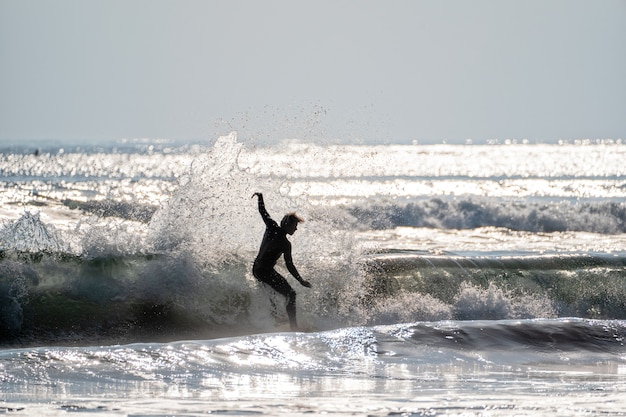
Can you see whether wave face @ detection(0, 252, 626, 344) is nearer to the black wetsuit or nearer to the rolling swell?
the rolling swell

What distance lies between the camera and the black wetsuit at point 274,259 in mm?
14414

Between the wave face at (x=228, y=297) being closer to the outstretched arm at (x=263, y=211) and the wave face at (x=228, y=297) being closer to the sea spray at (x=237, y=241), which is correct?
the sea spray at (x=237, y=241)

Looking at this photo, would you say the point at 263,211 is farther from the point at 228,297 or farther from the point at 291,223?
the point at 228,297

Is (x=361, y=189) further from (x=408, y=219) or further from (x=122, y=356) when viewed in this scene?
(x=122, y=356)

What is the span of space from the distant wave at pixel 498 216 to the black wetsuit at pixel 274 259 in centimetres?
1924

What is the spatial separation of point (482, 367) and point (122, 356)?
4003 mm

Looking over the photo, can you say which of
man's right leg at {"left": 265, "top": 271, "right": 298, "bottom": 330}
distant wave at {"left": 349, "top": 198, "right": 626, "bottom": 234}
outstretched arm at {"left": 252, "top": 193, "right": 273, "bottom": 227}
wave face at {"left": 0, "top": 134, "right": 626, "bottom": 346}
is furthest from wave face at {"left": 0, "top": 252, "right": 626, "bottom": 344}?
distant wave at {"left": 349, "top": 198, "right": 626, "bottom": 234}

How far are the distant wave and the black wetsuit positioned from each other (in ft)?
63.1

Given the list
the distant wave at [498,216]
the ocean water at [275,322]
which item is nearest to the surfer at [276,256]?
the ocean water at [275,322]

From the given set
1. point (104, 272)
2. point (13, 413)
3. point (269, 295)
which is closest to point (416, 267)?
point (269, 295)

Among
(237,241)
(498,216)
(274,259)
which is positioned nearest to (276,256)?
(274,259)

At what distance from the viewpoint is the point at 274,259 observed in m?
14.6

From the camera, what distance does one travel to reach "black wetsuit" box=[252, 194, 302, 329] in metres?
14.4

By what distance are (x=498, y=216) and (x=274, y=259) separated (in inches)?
946
